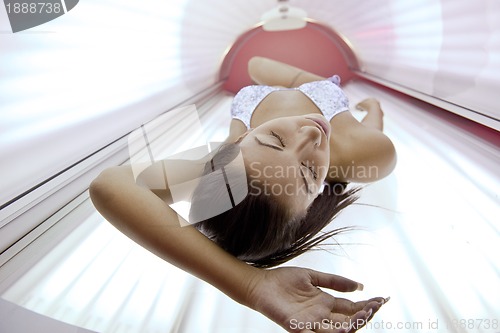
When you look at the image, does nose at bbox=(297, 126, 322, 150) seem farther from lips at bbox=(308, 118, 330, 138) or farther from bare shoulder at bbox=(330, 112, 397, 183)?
bare shoulder at bbox=(330, 112, 397, 183)

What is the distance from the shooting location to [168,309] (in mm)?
895

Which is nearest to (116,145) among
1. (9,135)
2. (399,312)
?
(9,135)

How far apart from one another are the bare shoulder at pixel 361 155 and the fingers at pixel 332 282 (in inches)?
25.7

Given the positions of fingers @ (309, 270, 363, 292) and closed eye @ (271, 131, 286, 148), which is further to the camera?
closed eye @ (271, 131, 286, 148)

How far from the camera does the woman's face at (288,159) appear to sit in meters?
0.97

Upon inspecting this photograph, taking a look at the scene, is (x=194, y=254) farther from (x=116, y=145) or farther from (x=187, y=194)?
(x=116, y=145)

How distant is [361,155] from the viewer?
60.1 inches

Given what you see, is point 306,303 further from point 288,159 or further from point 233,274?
point 288,159

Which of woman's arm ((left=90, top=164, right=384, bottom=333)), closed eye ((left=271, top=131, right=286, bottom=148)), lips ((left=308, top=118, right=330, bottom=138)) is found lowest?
woman's arm ((left=90, top=164, right=384, bottom=333))

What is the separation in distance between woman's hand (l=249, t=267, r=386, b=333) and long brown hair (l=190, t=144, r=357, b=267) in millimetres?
121

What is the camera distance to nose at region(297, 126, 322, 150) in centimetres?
105

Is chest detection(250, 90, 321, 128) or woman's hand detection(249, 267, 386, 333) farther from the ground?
chest detection(250, 90, 321, 128)

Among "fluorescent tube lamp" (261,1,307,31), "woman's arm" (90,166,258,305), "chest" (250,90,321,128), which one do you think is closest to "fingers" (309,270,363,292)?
"woman's arm" (90,166,258,305)

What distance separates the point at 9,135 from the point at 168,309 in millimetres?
555
